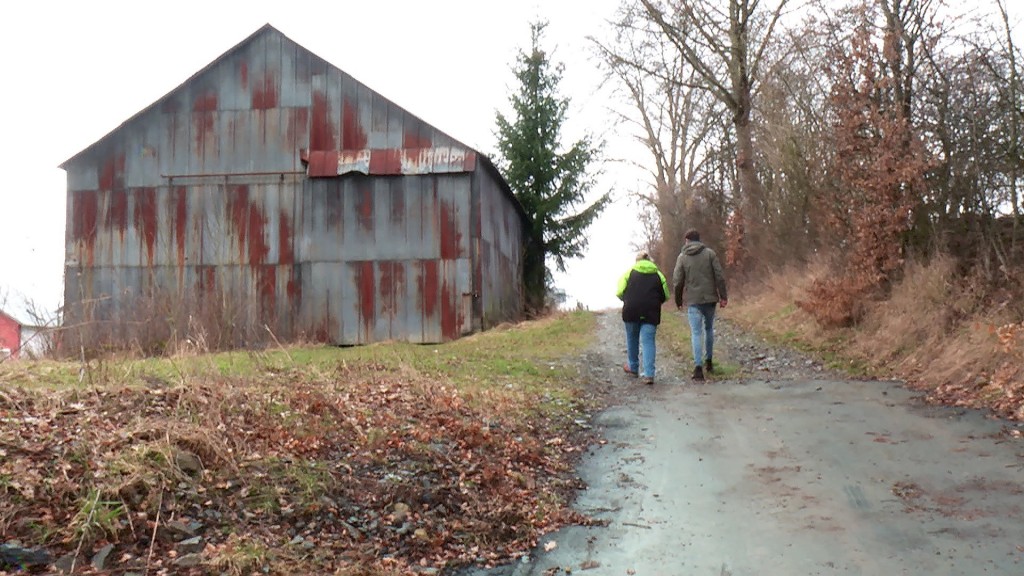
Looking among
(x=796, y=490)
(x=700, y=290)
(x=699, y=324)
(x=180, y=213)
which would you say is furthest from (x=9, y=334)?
(x=180, y=213)

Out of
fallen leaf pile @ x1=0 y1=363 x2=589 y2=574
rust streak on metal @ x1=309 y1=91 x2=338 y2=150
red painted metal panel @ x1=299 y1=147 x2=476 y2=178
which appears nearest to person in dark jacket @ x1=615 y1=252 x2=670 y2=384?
fallen leaf pile @ x1=0 y1=363 x2=589 y2=574

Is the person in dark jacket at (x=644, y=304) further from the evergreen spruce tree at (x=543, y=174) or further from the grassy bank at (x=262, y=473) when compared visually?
the evergreen spruce tree at (x=543, y=174)

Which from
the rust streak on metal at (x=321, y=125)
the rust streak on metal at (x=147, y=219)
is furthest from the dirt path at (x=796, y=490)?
the rust streak on metal at (x=147, y=219)

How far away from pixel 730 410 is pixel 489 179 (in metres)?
13.9

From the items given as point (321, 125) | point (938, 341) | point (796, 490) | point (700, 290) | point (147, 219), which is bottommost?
point (796, 490)

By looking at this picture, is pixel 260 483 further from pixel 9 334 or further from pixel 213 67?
pixel 213 67

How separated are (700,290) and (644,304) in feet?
2.72

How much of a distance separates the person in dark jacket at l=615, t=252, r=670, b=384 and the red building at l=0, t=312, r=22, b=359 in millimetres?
7133

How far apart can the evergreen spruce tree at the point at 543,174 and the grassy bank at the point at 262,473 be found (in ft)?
77.2

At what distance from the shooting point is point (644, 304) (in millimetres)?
12047

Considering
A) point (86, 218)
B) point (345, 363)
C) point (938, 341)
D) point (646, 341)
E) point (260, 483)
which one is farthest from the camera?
point (86, 218)

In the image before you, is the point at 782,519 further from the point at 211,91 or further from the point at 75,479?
the point at 211,91

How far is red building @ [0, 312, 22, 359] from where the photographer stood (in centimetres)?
764

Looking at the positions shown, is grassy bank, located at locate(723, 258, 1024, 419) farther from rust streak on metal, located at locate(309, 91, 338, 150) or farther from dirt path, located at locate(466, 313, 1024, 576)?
rust streak on metal, located at locate(309, 91, 338, 150)
